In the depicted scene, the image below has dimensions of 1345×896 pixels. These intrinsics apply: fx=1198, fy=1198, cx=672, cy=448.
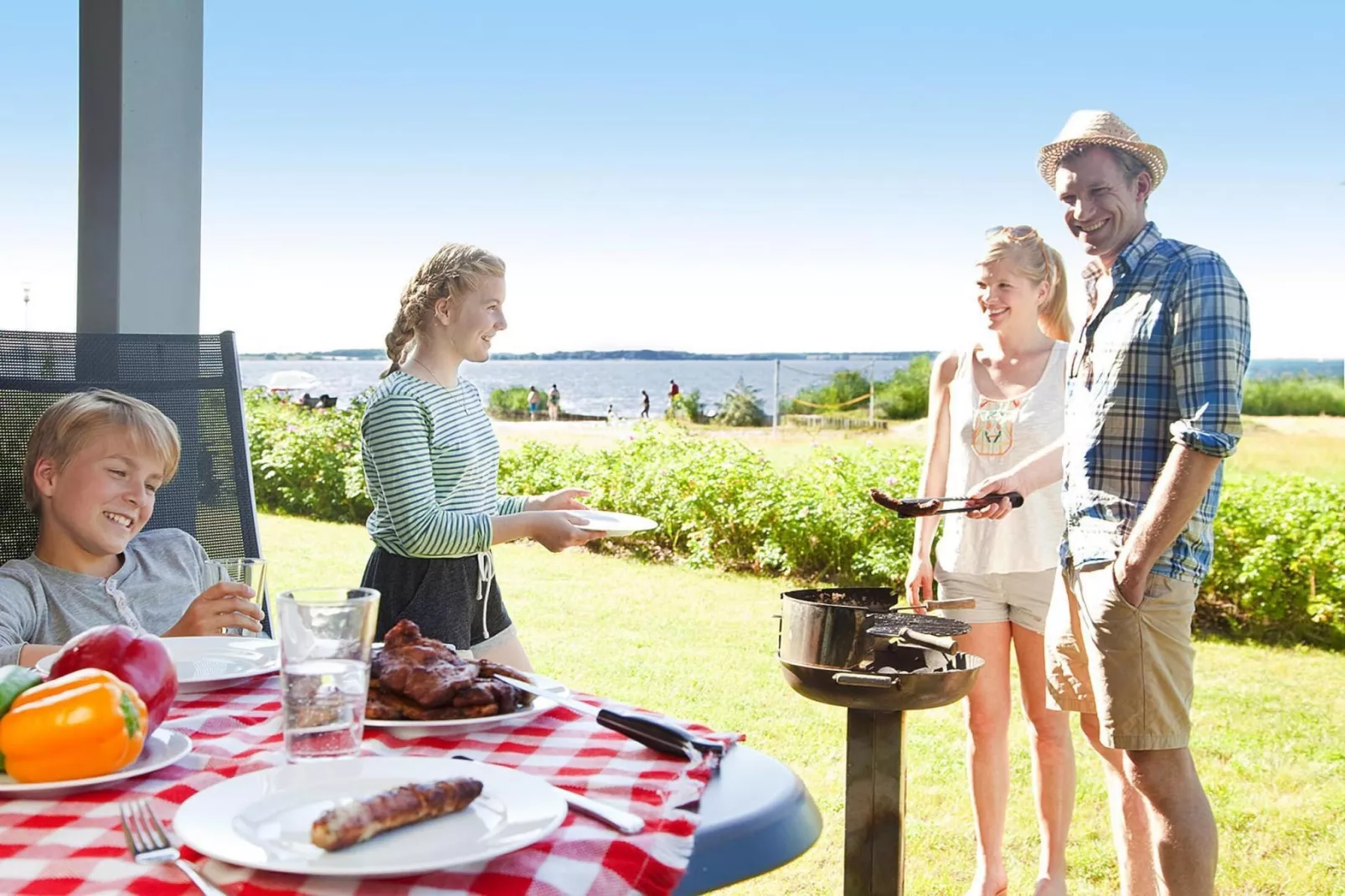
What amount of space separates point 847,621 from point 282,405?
9.70m

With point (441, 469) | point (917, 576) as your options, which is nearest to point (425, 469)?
point (441, 469)

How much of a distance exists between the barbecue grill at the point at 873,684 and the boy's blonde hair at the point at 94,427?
1.05 m

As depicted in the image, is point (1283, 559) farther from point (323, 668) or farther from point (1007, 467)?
point (323, 668)

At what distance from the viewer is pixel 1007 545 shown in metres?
2.71

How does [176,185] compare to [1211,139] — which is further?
[1211,139]

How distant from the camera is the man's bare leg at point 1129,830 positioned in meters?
2.38

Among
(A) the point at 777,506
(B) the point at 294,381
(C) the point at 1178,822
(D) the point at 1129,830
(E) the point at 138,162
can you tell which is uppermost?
(E) the point at 138,162

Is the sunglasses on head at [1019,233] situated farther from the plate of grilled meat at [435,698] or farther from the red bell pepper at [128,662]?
the red bell pepper at [128,662]

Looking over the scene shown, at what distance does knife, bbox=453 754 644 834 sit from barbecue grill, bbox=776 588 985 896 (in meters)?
0.75

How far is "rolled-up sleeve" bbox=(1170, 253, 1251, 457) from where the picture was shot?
204 centimetres

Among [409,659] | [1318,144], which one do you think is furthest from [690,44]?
[409,659]

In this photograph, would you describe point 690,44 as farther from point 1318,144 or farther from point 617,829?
point 617,829

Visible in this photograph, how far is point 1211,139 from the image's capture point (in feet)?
47.0

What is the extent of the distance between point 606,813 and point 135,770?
43 cm
